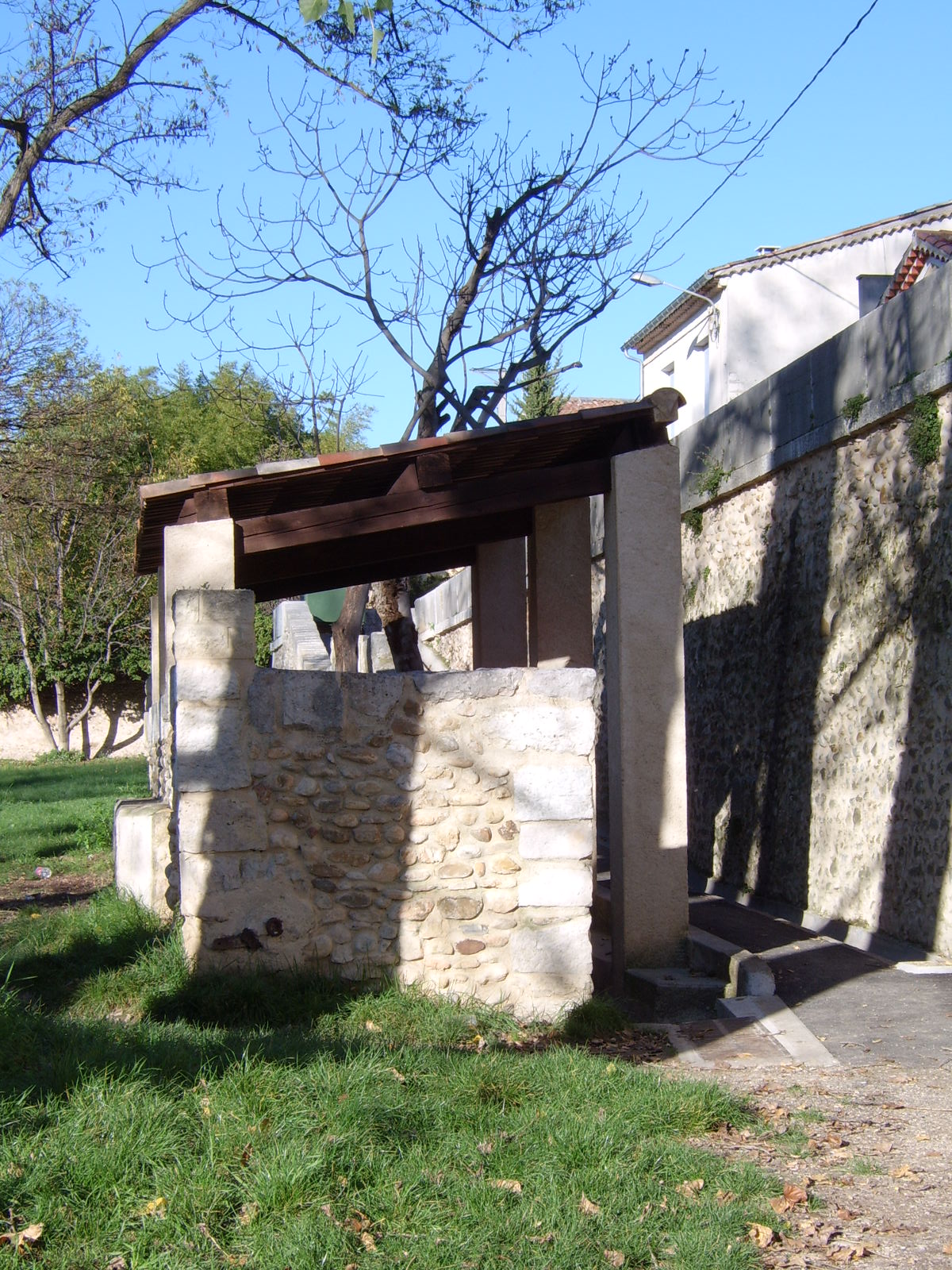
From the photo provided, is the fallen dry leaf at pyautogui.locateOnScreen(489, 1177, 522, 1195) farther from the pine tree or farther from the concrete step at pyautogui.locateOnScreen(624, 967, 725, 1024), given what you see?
the pine tree

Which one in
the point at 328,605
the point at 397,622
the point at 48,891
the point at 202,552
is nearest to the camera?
the point at 202,552

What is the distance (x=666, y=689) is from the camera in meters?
6.84

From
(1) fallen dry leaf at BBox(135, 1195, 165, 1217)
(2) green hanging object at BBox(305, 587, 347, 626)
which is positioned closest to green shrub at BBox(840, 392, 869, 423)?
(1) fallen dry leaf at BBox(135, 1195, 165, 1217)

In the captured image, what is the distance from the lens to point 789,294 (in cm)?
2472

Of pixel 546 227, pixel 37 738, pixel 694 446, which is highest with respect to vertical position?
pixel 546 227

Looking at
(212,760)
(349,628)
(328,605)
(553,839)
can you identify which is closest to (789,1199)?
(553,839)

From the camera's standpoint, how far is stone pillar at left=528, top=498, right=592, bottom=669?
29.7 feet

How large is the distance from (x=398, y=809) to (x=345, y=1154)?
8.52 feet

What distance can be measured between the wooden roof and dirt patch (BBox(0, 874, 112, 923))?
115 inches

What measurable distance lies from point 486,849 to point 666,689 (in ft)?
5.01

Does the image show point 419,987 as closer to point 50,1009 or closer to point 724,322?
point 50,1009

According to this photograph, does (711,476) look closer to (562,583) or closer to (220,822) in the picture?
(562,583)

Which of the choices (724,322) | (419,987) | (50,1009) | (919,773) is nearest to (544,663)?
(919,773)

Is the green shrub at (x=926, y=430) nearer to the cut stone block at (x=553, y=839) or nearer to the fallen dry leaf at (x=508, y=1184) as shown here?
the cut stone block at (x=553, y=839)
